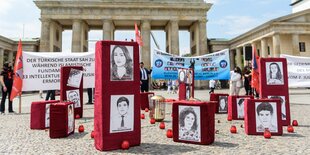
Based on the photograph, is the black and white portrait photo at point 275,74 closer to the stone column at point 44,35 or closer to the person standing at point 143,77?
the person standing at point 143,77

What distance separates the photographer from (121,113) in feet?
19.1

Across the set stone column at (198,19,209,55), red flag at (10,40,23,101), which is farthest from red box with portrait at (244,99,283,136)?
stone column at (198,19,209,55)

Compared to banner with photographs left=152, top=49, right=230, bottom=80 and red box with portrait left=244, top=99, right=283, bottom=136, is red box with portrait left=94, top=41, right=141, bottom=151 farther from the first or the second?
banner with photographs left=152, top=49, right=230, bottom=80

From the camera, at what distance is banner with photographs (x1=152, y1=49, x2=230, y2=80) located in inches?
488

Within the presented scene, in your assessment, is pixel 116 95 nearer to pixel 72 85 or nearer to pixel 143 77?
pixel 72 85

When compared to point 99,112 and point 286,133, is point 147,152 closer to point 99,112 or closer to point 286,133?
point 99,112

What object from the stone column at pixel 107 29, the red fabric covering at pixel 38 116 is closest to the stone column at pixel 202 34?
the stone column at pixel 107 29

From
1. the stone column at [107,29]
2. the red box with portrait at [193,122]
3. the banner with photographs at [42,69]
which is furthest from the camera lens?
the stone column at [107,29]

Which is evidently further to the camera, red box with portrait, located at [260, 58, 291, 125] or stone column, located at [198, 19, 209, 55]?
stone column, located at [198, 19, 209, 55]

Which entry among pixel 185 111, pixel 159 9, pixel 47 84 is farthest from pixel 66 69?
pixel 159 9

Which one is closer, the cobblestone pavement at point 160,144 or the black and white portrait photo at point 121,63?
the cobblestone pavement at point 160,144

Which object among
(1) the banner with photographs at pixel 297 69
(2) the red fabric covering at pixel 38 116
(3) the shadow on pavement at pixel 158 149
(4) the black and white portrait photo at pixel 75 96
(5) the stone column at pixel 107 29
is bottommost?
(3) the shadow on pavement at pixel 158 149

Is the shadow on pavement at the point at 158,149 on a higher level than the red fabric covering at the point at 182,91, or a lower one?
lower

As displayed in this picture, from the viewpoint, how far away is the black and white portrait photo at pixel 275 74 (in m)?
8.47
